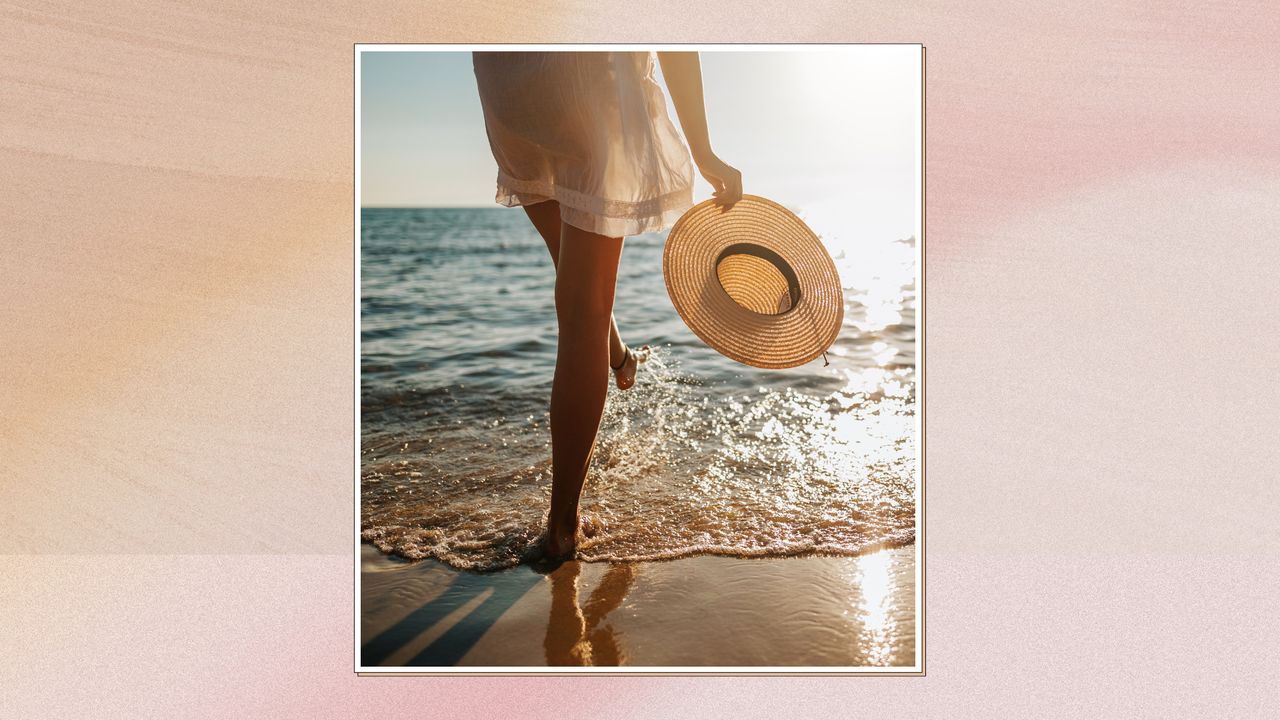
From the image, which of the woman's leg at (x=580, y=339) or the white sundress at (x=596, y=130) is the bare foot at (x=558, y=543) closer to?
the woman's leg at (x=580, y=339)

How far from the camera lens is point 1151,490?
149 cm

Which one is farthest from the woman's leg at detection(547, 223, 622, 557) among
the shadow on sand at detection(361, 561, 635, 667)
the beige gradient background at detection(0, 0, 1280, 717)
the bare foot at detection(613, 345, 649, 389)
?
the bare foot at detection(613, 345, 649, 389)

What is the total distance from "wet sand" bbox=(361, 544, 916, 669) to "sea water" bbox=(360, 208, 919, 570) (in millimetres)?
Result: 66

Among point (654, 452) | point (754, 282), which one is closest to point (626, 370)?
point (654, 452)

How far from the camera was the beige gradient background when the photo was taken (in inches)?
58.4

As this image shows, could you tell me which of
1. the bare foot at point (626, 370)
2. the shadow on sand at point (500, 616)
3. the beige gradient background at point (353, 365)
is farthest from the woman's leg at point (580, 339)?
the bare foot at point (626, 370)

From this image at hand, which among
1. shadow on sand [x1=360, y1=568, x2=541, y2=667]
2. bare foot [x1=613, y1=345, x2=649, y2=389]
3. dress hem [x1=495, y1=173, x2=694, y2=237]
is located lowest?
shadow on sand [x1=360, y1=568, x2=541, y2=667]

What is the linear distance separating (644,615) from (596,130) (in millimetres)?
916

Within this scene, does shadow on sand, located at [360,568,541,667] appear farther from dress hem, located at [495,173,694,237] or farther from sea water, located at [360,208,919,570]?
dress hem, located at [495,173,694,237]

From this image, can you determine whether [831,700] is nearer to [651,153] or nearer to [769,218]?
[769,218]

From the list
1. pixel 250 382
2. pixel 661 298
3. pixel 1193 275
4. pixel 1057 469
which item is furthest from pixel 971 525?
pixel 661 298

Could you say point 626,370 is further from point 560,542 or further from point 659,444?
point 560,542

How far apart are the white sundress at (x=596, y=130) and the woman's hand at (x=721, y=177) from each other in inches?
1.3

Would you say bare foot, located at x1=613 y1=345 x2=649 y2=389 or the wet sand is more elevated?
bare foot, located at x1=613 y1=345 x2=649 y2=389
